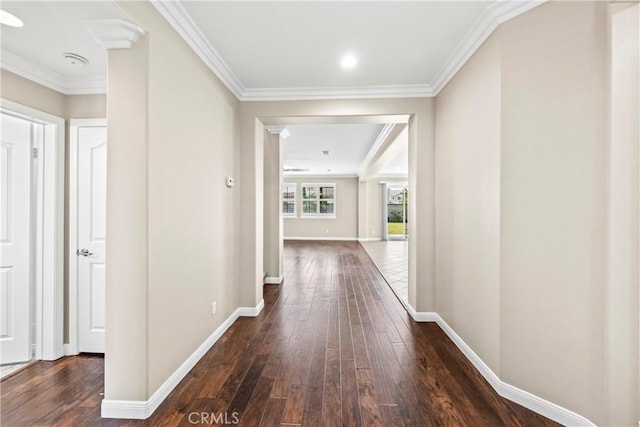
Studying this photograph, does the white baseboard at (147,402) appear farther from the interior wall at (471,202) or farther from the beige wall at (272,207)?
the beige wall at (272,207)

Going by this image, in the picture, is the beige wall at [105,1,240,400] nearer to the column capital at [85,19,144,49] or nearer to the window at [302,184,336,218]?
the column capital at [85,19,144,49]

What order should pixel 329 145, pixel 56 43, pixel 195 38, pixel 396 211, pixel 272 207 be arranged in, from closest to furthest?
1. pixel 56 43
2. pixel 195 38
3. pixel 272 207
4. pixel 329 145
5. pixel 396 211

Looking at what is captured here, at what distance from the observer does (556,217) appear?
1.65 metres

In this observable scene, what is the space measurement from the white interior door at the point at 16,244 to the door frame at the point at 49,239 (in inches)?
2.4

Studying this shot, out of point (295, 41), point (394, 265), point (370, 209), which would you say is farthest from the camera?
point (370, 209)

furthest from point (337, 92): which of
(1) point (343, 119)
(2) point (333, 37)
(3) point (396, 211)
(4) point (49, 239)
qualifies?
(3) point (396, 211)

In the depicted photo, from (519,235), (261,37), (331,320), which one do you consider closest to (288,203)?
(331,320)

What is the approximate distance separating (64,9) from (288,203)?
32.4ft

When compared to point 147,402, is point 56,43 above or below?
above

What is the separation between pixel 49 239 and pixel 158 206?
1369 millimetres

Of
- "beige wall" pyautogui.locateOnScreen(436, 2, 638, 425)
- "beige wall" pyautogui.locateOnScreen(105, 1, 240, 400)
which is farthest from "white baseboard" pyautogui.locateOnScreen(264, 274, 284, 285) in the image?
"beige wall" pyautogui.locateOnScreen(436, 2, 638, 425)

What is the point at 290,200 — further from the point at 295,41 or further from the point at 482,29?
the point at 482,29

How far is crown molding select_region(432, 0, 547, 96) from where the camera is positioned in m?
1.77

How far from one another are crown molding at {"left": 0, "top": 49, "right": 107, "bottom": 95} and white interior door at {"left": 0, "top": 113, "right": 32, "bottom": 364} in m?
0.38
